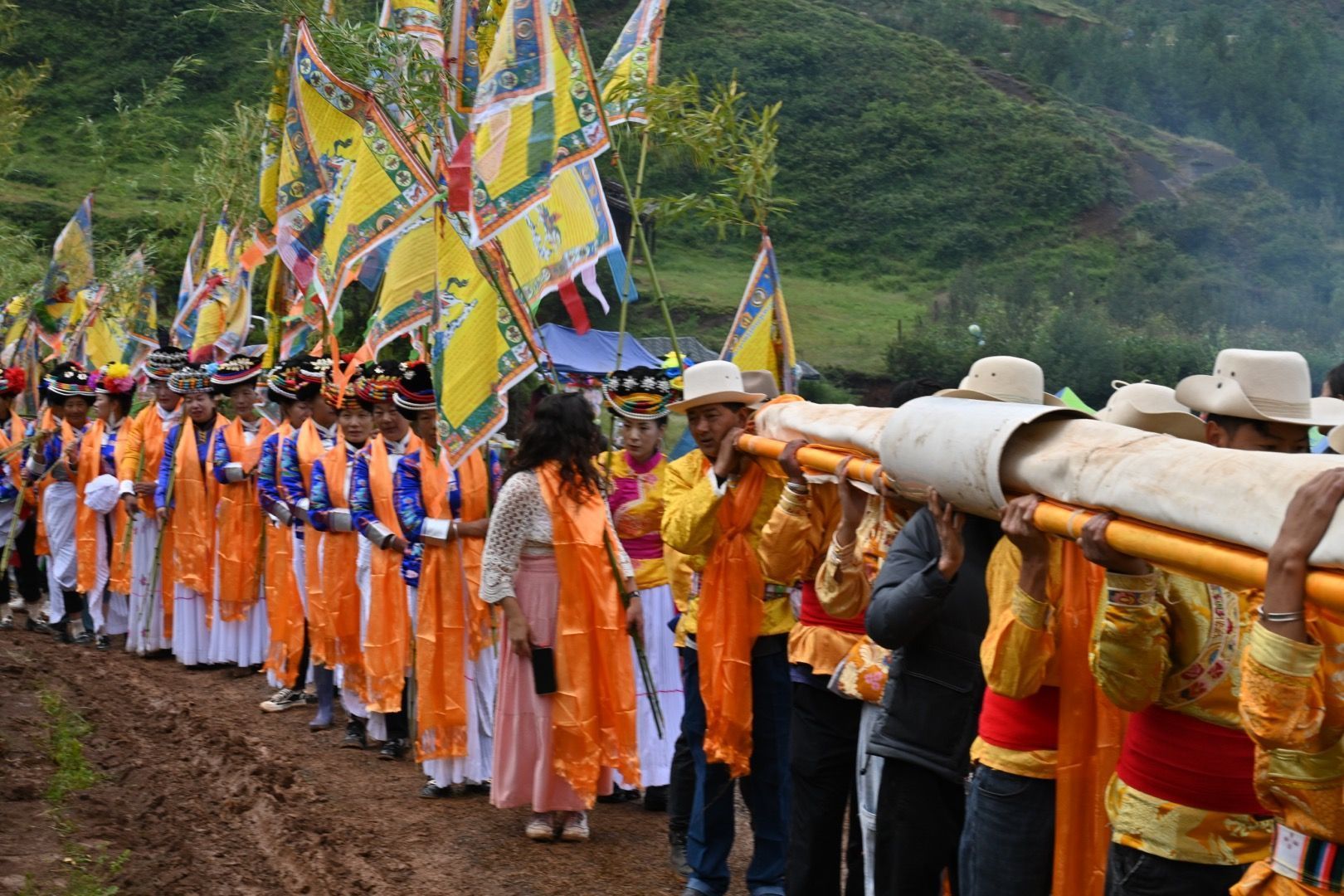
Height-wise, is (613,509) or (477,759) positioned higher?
(613,509)

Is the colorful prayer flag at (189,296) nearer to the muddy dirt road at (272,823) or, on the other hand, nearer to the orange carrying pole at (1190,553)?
the muddy dirt road at (272,823)

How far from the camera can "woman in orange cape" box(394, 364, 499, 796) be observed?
8312mm

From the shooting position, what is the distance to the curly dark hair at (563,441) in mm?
7184

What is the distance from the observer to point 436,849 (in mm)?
7145

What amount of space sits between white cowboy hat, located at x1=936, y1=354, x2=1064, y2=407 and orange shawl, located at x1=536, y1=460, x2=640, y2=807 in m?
3.33

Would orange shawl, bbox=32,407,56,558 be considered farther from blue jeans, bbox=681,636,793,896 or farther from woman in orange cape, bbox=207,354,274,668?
blue jeans, bbox=681,636,793,896

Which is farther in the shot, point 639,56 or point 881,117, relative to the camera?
point 881,117

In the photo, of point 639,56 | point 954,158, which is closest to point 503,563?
point 639,56

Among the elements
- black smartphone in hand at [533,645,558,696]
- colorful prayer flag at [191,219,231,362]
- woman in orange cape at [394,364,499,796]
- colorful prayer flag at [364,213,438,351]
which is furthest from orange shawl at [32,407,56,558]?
black smartphone in hand at [533,645,558,696]

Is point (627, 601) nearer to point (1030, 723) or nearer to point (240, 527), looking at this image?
point (1030, 723)

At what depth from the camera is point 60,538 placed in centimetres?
1389

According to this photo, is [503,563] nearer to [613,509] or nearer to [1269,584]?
[613,509]

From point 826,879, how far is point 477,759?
3605 mm

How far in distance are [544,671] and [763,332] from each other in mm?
2225
